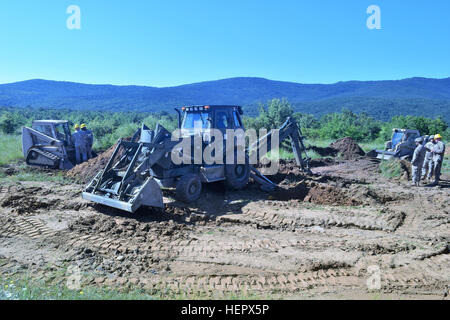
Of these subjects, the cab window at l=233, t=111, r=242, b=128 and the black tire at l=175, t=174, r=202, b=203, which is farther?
the cab window at l=233, t=111, r=242, b=128

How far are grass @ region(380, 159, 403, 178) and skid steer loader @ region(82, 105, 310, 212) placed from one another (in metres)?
5.89

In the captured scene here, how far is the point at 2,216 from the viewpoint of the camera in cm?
636

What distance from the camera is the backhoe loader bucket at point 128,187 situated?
6189 millimetres

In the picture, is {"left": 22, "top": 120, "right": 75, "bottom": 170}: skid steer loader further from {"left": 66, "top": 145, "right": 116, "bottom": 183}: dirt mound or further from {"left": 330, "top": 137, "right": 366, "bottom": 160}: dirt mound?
{"left": 330, "top": 137, "right": 366, "bottom": 160}: dirt mound

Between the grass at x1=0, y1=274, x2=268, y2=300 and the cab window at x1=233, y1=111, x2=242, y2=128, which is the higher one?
the cab window at x1=233, y1=111, x2=242, y2=128

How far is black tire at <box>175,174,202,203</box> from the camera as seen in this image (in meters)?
7.44

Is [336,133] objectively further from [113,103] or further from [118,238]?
[113,103]

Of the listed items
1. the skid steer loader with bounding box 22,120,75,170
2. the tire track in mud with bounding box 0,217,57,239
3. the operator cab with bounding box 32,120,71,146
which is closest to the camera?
the tire track in mud with bounding box 0,217,57,239

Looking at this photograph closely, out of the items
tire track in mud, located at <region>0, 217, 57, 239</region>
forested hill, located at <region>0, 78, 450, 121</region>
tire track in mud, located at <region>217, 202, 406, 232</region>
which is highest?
forested hill, located at <region>0, 78, 450, 121</region>

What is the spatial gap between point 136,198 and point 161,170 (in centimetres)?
163
